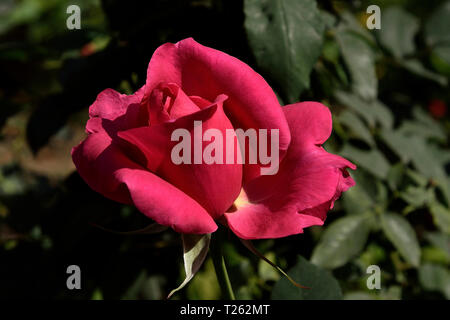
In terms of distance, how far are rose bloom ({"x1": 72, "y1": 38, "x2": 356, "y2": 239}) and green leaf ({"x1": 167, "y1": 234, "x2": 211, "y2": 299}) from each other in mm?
25

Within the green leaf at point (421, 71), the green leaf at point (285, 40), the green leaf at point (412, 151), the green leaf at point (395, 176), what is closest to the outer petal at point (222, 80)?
the green leaf at point (285, 40)

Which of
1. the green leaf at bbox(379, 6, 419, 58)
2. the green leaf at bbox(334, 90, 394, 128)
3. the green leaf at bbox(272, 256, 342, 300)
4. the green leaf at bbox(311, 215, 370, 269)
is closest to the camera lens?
the green leaf at bbox(272, 256, 342, 300)

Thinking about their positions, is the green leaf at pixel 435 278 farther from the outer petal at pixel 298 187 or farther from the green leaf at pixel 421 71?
the outer petal at pixel 298 187

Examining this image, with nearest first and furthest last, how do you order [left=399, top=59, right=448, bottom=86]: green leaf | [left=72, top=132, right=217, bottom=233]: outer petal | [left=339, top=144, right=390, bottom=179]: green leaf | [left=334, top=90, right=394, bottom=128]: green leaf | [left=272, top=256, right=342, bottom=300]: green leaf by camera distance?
1. [left=72, top=132, right=217, bottom=233]: outer petal
2. [left=272, top=256, right=342, bottom=300]: green leaf
3. [left=339, top=144, right=390, bottom=179]: green leaf
4. [left=334, top=90, right=394, bottom=128]: green leaf
5. [left=399, top=59, right=448, bottom=86]: green leaf

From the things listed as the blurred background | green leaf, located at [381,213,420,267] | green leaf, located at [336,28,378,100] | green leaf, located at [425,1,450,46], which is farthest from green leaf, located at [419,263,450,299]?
green leaf, located at [425,1,450,46]

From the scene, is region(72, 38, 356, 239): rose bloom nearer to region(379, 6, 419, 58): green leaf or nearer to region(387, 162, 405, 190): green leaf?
region(387, 162, 405, 190): green leaf

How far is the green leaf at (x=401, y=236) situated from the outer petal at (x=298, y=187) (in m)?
0.44

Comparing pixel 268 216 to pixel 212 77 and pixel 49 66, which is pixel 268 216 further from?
pixel 49 66

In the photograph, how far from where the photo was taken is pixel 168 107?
43 centimetres

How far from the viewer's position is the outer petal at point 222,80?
17.8 inches

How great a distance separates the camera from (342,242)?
84 cm

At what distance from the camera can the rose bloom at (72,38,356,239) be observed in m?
0.41

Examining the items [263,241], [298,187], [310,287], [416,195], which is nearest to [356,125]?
[416,195]
